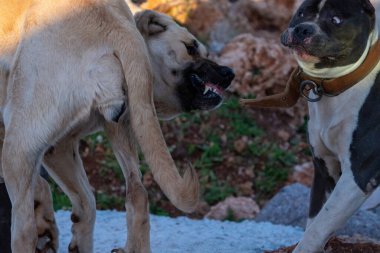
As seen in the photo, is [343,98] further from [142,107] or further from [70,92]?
[70,92]

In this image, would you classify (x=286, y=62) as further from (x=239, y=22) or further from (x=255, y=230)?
(x=255, y=230)

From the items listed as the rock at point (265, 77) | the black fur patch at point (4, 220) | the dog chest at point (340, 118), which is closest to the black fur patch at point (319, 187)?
the dog chest at point (340, 118)

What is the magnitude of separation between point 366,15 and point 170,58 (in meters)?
1.21

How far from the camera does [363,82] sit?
12.1ft

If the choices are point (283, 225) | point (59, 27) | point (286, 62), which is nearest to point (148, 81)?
point (59, 27)

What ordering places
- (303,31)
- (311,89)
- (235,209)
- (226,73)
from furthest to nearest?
1. (235,209)
2. (226,73)
3. (311,89)
4. (303,31)

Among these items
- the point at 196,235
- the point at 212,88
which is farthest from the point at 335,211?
the point at 196,235

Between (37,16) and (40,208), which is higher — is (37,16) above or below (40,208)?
above

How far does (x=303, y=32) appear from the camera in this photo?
355cm

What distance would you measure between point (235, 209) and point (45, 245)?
272cm

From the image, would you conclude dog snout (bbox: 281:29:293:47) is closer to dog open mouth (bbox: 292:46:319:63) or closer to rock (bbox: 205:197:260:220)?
dog open mouth (bbox: 292:46:319:63)

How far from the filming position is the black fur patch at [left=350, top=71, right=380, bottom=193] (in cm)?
360

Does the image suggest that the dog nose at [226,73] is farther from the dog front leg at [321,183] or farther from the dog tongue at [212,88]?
the dog front leg at [321,183]

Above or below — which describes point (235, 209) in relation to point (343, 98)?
below
